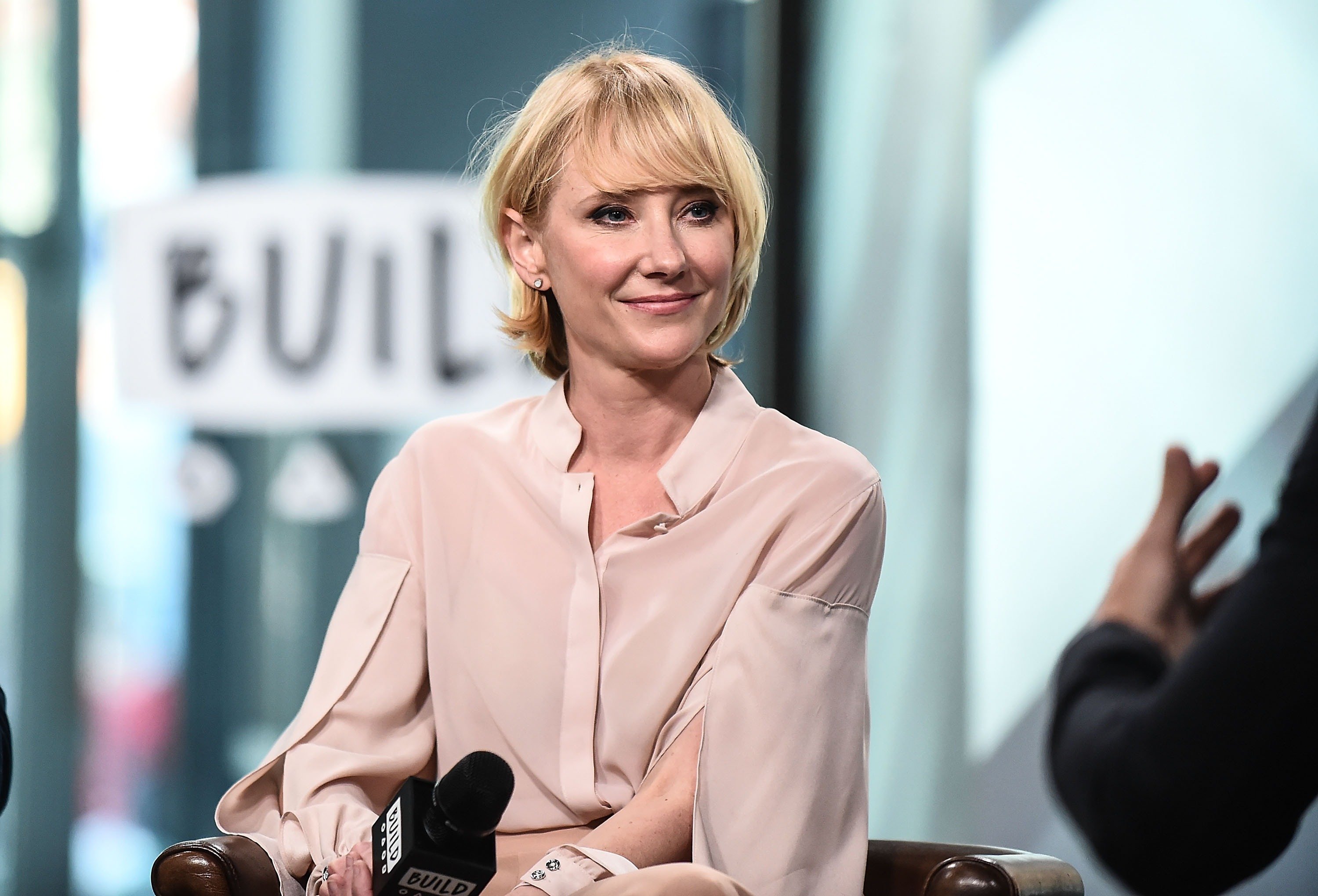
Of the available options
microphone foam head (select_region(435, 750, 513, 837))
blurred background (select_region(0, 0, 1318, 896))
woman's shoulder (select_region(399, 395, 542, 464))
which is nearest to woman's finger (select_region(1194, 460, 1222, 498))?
microphone foam head (select_region(435, 750, 513, 837))

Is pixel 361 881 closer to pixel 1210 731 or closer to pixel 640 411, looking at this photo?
pixel 640 411

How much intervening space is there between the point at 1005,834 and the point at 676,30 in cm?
223

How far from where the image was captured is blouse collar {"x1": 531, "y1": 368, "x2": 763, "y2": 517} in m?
1.75

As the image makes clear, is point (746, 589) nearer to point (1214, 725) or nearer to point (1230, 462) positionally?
point (1230, 462)

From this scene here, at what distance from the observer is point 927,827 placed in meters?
3.18

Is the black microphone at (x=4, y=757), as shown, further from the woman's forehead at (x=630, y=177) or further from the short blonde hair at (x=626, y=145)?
the woman's forehead at (x=630, y=177)

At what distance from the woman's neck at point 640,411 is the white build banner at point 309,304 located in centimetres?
166

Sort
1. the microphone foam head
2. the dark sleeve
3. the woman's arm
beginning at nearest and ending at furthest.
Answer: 1. the dark sleeve
2. the microphone foam head
3. the woman's arm

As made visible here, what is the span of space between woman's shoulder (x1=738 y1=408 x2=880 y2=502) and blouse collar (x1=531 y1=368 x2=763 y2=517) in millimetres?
23

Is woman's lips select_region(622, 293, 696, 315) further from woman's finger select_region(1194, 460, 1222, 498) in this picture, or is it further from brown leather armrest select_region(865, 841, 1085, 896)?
woman's finger select_region(1194, 460, 1222, 498)

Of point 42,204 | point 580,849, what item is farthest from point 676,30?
point 580,849

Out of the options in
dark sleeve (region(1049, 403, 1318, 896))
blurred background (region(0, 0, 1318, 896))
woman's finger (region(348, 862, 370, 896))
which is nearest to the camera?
dark sleeve (region(1049, 403, 1318, 896))

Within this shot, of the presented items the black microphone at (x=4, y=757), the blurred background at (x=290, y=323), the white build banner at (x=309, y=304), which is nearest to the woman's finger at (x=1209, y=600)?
the black microphone at (x=4, y=757)

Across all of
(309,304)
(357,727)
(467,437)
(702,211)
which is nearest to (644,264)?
(702,211)
